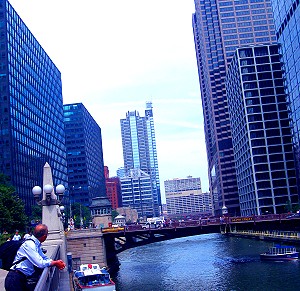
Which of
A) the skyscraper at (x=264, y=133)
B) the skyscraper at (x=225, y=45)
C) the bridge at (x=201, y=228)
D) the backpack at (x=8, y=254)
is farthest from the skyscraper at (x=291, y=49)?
the backpack at (x=8, y=254)

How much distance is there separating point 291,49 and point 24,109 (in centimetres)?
6677

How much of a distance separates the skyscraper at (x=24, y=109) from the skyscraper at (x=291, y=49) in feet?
209

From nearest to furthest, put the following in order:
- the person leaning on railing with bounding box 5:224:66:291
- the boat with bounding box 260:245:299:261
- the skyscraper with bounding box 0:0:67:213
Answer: the person leaning on railing with bounding box 5:224:66:291 → the boat with bounding box 260:245:299:261 → the skyscraper with bounding box 0:0:67:213

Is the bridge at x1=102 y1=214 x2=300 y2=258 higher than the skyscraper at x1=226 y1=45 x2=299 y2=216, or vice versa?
the skyscraper at x1=226 y1=45 x2=299 y2=216

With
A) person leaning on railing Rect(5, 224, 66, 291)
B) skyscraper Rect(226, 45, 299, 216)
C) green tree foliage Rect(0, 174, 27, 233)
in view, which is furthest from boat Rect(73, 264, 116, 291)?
skyscraper Rect(226, 45, 299, 216)

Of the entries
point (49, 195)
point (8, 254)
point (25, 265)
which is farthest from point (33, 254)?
point (49, 195)

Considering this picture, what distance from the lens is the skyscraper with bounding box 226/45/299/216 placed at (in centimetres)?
11981

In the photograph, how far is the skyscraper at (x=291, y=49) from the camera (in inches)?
3423

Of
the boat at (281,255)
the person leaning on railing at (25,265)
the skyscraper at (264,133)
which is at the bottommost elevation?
the boat at (281,255)

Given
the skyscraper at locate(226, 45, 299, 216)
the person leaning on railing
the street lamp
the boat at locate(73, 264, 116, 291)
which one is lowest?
the boat at locate(73, 264, 116, 291)

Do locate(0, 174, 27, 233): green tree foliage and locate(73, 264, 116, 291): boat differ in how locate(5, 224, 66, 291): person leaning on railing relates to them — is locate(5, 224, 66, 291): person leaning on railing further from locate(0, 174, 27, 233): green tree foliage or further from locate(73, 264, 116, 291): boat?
locate(0, 174, 27, 233): green tree foliage

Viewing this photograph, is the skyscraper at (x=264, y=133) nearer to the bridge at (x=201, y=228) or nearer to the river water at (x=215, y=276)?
the bridge at (x=201, y=228)

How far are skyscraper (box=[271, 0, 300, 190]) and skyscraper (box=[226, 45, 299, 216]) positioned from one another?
21561mm

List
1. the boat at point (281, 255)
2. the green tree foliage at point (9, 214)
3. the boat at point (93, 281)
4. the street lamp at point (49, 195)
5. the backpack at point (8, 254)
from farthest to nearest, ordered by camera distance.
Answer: the green tree foliage at point (9, 214)
the boat at point (281, 255)
the boat at point (93, 281)
the street lamp at point (49, 195)
the backpack at point (8, 254)
